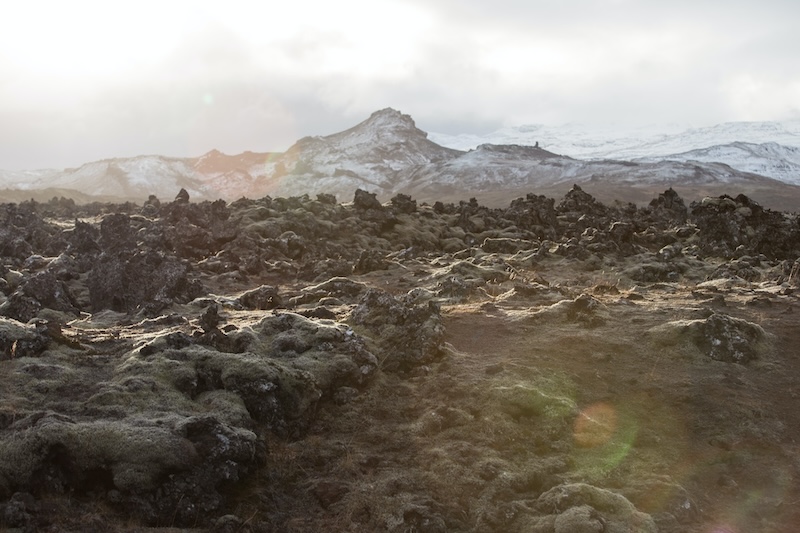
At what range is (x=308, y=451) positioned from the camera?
59.0 feet

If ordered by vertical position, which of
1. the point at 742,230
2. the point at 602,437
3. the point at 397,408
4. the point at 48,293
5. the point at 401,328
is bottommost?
the point at 602,437

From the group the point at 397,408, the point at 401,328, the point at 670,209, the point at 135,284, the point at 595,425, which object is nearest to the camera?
the point at 595,425

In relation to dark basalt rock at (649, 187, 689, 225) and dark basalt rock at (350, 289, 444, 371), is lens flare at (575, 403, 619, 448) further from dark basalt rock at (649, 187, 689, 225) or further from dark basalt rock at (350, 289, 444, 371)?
dark basalt rock at (649, 187, 689, 225)

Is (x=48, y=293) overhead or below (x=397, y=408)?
overhead

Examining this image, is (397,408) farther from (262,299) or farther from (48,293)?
(48,293)

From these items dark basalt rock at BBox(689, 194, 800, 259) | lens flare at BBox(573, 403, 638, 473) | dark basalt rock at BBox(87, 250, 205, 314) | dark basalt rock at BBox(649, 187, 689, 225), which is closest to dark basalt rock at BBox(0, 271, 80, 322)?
dark basalt rock at BBox(87, 250, 205, 314)

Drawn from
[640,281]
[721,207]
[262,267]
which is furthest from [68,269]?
[721,207]

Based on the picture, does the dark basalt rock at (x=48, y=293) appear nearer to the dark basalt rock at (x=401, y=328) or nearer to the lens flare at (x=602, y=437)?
the dark basalt rock at (x=401, y=328)

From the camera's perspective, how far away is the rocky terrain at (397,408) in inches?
587

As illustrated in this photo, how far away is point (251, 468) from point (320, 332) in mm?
8122

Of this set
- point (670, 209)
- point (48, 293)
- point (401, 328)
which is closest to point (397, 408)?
point (401, 328)

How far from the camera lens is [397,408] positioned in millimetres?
20688

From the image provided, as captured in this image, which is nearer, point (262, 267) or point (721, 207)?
point (262, 267)

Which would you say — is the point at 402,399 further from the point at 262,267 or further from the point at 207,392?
the point at 262,267
